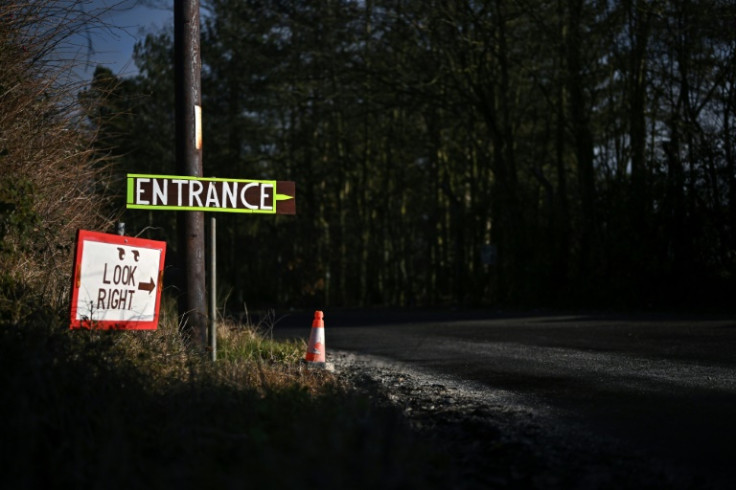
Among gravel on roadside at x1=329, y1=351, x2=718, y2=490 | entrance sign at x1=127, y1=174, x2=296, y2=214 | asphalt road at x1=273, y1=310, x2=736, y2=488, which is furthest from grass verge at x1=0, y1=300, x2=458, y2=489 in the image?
asphalt road at x1=273, y1=310, x2=736, y2=488

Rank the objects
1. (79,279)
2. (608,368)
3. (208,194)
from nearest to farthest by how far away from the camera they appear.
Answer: (79,279) → (208,194) → (608,368)

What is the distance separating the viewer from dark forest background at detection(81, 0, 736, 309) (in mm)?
21828

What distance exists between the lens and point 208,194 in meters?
8.41

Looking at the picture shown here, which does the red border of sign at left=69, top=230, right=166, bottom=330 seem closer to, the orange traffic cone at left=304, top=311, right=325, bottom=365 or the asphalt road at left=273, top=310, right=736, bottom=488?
the orange traffic cone at left=304, top=311, right=325, bottom=365

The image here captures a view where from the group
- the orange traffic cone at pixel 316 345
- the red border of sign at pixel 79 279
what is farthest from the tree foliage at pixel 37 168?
the orange traffic cone at pixel 316 345

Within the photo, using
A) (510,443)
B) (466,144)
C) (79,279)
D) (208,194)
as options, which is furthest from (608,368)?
(466,144)

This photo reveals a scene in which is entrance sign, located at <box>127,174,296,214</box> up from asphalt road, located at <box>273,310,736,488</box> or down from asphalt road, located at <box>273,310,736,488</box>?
up

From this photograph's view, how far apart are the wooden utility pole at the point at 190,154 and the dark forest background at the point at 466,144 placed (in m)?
0.95

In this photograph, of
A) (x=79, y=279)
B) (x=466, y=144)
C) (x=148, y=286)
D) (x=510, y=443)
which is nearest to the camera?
(x=510, y=443)

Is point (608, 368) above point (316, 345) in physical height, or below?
below

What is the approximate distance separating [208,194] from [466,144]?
2712 centimetres

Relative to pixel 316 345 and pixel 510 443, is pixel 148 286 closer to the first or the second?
pixel 316 345

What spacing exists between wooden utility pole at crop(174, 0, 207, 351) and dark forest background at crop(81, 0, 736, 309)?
951 mm

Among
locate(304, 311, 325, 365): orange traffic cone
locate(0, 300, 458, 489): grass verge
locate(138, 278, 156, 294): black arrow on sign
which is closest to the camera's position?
locate(0, 300, 458, 489): grass verge
